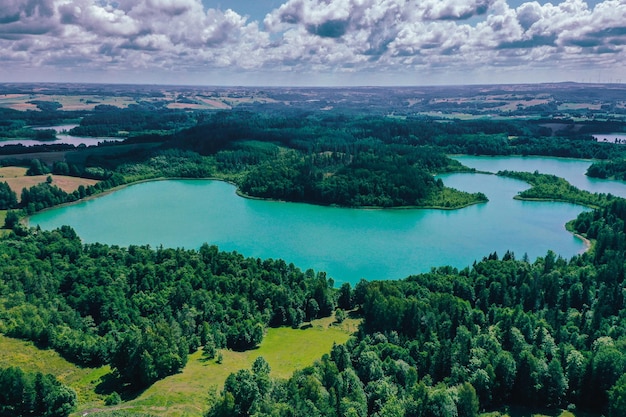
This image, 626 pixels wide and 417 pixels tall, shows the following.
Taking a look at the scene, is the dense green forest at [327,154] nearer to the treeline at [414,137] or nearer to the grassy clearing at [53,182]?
the treeline at [414,137]

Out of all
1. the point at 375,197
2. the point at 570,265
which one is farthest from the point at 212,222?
the point at 570,265

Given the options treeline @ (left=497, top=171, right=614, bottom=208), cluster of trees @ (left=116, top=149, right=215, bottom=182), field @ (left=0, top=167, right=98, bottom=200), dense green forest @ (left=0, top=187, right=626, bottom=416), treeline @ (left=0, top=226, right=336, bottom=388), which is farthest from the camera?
cluster of trees @ (left=116, top=149, right=215, bottom=182)

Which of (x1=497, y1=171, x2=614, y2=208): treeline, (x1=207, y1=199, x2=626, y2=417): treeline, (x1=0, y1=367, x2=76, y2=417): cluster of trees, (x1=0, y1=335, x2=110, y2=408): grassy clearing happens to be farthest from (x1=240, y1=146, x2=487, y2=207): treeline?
(x1=0, y1=367, x2=76, y2=417): cluster of trees

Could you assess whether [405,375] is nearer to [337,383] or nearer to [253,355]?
[337,383]

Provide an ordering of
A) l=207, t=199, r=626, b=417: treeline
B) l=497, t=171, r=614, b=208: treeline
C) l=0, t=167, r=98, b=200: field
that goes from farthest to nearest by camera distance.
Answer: l=0, t=167, r=98, b=200: field
l=497, t=171, r=614, b=208: treeline
l=207, t=199, r=626, b=417: treeline

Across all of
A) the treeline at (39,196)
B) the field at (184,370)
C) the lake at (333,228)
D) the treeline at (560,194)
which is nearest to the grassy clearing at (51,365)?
the field at (184,370)

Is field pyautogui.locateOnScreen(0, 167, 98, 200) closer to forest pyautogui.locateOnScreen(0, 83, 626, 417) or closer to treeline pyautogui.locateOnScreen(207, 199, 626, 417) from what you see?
forest pyautogui.locateOnScreen(0, 83, 626, 417)
